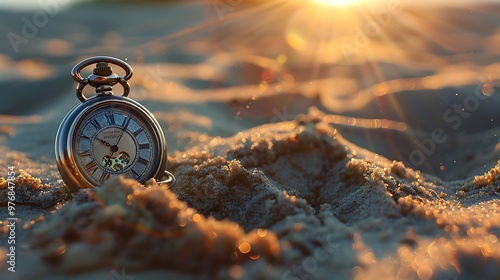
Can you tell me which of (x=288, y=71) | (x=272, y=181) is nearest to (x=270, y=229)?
(x=272, y=181)

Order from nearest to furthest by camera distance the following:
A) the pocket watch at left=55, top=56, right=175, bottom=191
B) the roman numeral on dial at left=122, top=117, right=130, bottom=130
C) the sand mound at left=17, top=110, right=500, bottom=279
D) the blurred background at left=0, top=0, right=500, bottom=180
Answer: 1. the sand mound at left=17, top=110, right=500, bottom=279
2. the pocket watch at left=55, top=56, right=175, bottom=191
3. the roman numeral on dial at left=122, top=117, right=130, bottom=130
4. the blurred background at left=0, top=0, right=500, bottom=180

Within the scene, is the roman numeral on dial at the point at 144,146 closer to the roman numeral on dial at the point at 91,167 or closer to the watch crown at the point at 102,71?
the roman numeral on dial at the point at 91,167

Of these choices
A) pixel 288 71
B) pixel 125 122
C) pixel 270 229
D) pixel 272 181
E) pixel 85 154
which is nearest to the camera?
pixel 270 229

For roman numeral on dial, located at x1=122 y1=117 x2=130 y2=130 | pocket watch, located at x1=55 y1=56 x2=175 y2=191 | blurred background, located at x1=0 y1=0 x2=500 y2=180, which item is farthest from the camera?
blurred background, located at x1=0 y1=0 x2=500 y2=180

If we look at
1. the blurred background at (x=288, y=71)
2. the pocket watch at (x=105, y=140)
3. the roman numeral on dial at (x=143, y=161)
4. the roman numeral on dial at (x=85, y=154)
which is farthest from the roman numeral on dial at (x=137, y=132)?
the blurred background at (x=288, y=71)

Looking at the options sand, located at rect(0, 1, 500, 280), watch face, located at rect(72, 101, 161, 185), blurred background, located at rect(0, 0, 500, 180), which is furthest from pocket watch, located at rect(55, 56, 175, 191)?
blurred background, located at rect(0, 0, 500, 180)

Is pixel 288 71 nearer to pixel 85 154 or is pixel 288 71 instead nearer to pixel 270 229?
pixel 85 154

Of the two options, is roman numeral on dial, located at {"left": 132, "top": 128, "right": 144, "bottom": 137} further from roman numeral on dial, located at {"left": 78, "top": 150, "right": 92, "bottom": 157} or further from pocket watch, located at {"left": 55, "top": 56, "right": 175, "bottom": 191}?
roman numeral on dial, located at {"left": 78, "top": 150, "right": 92, "bottom": 157}
